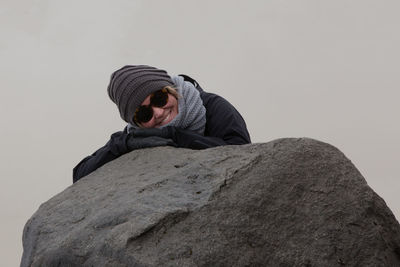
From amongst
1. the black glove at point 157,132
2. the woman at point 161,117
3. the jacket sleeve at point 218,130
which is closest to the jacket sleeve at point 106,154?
the woman at point 161,117

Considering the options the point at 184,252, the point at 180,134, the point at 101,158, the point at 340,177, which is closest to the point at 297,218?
the point at 340,177

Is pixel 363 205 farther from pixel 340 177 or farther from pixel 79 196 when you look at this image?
pixel 79 196

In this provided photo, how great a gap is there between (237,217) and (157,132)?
1124mm

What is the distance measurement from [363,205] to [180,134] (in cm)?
127

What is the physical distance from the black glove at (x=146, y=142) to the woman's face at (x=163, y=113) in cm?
12

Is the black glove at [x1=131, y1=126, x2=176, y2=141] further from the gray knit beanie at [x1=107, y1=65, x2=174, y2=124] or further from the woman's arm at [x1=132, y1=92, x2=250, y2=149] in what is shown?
the gray knit beanie at [x1=107, y1=65, x2=174, y2=124]

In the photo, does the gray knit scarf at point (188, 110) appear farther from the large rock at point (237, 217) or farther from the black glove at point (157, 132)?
the large rock at point (237, 217)

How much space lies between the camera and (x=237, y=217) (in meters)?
3.14

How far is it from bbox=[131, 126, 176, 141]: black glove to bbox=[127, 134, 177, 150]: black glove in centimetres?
3

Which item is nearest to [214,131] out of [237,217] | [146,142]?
[146,142]

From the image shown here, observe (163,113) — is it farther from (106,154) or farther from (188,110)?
(106,154)

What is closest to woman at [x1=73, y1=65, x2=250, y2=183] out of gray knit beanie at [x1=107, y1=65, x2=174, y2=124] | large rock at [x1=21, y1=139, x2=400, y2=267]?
gray knit beanie at [x1=107, y1=65, x2=174, y2=124]

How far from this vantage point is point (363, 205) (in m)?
3.34

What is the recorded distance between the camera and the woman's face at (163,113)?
4.13 m
